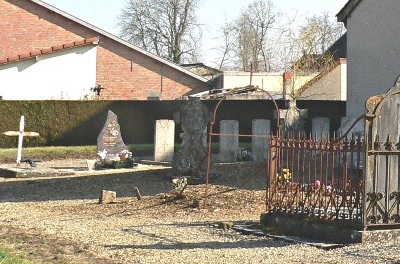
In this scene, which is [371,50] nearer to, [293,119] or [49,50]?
[293,119]

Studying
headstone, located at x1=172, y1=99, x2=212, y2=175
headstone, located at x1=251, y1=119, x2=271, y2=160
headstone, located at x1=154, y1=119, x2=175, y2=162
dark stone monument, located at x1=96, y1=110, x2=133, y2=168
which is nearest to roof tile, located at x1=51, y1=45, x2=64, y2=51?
headstone, located at x1=154, y1=119, x2=175, y2=162

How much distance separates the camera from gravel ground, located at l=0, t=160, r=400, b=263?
11.8m

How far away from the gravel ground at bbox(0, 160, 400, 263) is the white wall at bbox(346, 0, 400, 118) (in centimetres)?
553

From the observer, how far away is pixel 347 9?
27.1 m

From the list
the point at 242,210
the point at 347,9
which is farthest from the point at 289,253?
the point at 347,9

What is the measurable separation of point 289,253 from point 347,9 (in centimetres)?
1628

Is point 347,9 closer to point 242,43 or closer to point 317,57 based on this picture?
point 317,57

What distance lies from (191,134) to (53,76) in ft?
82.4

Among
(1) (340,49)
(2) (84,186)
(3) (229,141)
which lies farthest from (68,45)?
(2) (84,186)

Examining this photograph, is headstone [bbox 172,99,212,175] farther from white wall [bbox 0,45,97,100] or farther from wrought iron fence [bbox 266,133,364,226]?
white wall [bbox 0,45,97,100]

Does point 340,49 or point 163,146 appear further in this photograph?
point 340,49

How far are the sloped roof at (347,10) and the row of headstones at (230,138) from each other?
3.35 m

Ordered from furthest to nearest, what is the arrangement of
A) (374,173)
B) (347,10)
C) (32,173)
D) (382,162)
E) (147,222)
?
1. (347,10)
2. (32,173)
3. (147,222)
4. (382,162)
5. (374,173)

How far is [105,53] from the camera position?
48719 mm
